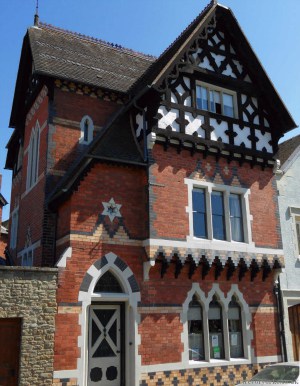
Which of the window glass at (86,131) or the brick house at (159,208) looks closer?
the brick house at (159,208)

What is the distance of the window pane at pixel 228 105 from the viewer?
15947 millimetres

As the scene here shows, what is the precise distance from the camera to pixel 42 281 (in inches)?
445

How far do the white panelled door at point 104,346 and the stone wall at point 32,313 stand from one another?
1557mm

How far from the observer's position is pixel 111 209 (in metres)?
13.2

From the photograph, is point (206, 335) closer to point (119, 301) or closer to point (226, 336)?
point (226, 336)

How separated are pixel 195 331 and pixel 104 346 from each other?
2.96 meters

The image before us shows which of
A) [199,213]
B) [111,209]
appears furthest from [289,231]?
[111,209]

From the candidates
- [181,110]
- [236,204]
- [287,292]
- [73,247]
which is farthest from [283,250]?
[73,247]

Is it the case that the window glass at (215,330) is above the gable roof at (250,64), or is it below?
below

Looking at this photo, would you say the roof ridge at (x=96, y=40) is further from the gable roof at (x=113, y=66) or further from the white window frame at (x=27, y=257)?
the white window frame at (x=27, y=257)

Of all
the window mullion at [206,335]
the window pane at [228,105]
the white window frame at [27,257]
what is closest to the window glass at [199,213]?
the window mullion at [206,335]

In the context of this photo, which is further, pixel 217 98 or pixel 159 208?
pixel 217 98

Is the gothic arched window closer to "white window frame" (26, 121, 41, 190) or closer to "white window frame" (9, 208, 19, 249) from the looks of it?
"white window frame" (26, 121, 41, 190)

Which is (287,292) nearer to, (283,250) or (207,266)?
(283,250)
